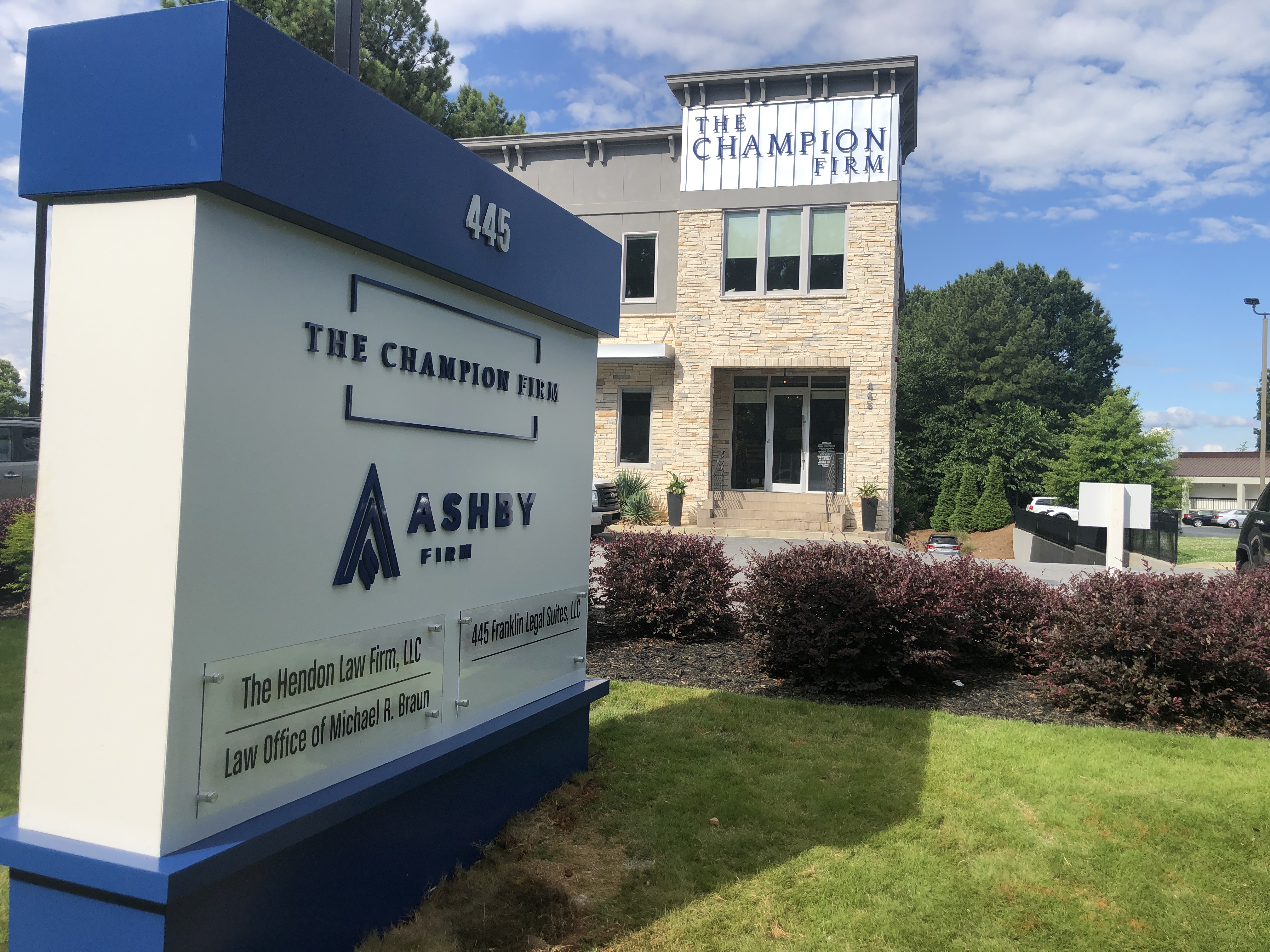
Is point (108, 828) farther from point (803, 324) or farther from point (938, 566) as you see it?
point (803, 324)

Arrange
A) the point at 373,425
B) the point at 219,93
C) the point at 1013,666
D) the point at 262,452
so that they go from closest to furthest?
the point at 219,93, the point at 262,452, the point at 373,425, the point at 1013,666

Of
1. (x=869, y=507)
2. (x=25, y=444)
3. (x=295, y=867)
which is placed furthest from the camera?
(x=869, y=507)

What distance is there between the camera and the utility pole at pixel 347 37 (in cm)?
351

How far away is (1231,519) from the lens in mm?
55250

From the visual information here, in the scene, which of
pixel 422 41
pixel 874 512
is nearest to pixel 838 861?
pixel 874 512

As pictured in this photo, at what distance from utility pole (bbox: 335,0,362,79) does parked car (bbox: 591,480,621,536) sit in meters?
12.8

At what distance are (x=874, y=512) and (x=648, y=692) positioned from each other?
14.6m

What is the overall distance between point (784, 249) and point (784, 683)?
1595 centimetres

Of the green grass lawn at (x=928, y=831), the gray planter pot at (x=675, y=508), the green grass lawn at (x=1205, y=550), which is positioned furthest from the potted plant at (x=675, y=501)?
the green grass lawn at (x=928, y=831)

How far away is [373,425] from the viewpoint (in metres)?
3.24

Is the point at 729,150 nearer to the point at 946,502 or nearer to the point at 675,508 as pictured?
the point at 675,508

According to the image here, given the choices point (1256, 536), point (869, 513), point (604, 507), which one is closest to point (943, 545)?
point (869, 513)

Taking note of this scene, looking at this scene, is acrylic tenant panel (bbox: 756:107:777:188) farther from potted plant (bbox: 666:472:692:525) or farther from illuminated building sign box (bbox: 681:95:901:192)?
potted plant (bbox: 666:472:692:525)

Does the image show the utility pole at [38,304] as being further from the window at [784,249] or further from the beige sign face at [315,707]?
the window at [784,249]
